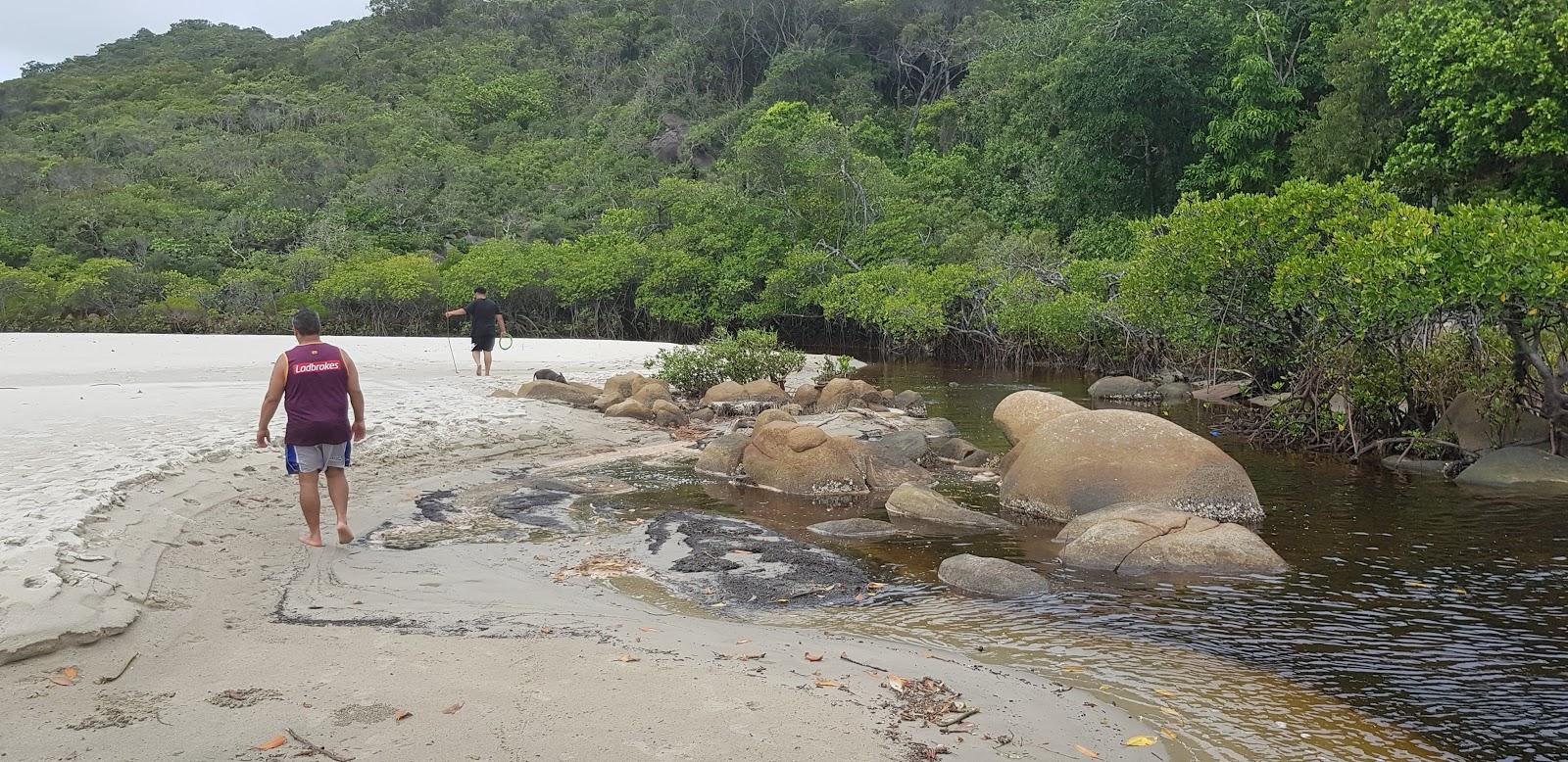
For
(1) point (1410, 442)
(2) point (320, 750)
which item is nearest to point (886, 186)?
(1) point (1410, 442)

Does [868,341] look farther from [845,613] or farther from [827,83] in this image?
[845,613]

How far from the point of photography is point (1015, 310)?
29.1m

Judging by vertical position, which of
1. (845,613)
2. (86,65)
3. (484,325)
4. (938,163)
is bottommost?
(845,613)

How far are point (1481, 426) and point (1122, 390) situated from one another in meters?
9.56

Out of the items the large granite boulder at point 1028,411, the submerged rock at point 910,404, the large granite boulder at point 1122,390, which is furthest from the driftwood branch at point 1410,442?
the large granite boulder at point 1122,390

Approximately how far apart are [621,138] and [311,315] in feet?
183

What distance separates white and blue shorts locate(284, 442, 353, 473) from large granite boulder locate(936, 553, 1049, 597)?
15.1 feet

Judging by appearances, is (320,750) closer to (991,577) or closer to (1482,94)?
(991,577)

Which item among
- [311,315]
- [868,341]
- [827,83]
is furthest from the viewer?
[827,83]

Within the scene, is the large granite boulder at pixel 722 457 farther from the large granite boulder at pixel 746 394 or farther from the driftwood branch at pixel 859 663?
the driftwood branch at pixel 859 663

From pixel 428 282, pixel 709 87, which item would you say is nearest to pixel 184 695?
pixel 428 282

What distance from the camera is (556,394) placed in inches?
693

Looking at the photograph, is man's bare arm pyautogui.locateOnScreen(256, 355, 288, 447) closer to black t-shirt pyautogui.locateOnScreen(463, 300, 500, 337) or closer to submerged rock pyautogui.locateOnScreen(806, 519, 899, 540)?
submerged rock pyautogui.locateOnScreen(806, 519, 899, 540)

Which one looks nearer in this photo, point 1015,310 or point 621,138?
point 1015,310
